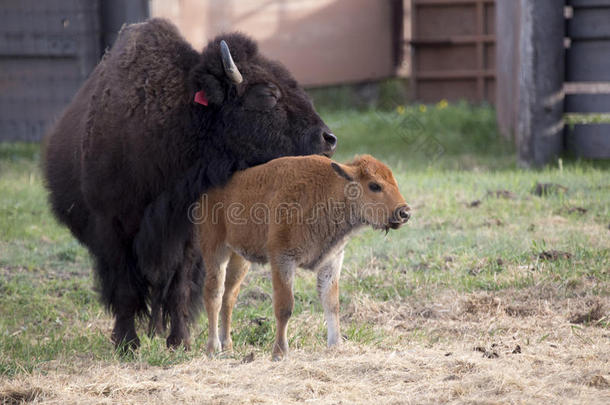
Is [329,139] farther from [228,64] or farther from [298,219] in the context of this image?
[298,219]

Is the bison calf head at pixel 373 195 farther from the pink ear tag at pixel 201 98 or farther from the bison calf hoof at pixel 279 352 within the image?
the pink ear tag at pixel 201 98

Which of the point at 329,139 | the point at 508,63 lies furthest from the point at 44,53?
the point at 329,139

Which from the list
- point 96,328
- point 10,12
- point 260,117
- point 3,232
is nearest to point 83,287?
point 96,328

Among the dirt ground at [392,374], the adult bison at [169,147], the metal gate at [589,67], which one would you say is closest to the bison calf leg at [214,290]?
the dirt ground at [392,374]

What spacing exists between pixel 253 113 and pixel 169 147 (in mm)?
528

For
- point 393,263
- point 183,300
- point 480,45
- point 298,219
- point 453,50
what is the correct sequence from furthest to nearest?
point 453,50
point 480,45
point 393,263
point 183,300
point 298,219

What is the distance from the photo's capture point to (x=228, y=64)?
4.86 m

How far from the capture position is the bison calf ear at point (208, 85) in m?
4.90

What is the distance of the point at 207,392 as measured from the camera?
11.9 feet

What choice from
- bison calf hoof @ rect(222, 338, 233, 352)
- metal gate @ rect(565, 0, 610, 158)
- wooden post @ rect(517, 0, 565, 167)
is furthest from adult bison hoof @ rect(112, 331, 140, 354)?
metal gate @ rect(565, 0, 610, 158)

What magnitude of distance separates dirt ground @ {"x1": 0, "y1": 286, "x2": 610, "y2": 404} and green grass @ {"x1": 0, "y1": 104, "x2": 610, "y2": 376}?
0.96ft

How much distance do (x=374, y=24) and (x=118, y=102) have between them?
37.6 ft

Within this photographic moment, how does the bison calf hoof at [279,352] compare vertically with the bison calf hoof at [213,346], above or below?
above

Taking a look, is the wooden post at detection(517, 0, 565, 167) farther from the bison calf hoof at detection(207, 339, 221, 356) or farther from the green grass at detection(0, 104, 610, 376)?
the bison calf hoof at detection(207, 339, 221, 356)
